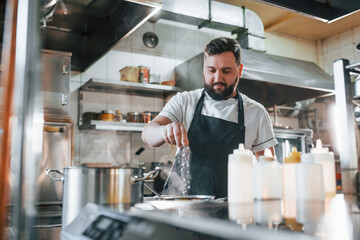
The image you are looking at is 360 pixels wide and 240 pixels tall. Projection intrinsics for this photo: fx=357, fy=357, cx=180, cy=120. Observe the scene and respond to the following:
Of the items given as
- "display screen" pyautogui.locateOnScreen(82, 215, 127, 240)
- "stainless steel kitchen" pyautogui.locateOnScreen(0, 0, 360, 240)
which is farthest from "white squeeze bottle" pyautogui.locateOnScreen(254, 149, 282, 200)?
"display screen" pyautogui.locateOnScreen(82, 215, 127, 240)

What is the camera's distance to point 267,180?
958 mm

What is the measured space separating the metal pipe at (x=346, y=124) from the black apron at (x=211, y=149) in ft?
1.70

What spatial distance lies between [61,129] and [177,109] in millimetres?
1647

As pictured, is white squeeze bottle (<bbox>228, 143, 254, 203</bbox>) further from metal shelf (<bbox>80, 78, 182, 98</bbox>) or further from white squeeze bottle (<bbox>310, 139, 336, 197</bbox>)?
metal shelf (<bbox>80, 78, 182, 98</bbox>)

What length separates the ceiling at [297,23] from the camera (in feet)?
14.5

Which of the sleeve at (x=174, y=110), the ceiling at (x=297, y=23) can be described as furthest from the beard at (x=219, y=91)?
the ceiling at (x=297, y=23)

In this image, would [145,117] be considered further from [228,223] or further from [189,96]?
[228,223]

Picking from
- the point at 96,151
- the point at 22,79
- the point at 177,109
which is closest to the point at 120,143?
the point at 96,151

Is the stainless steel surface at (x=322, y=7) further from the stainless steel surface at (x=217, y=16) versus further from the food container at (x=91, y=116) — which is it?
the food container at (x=91, y=116)

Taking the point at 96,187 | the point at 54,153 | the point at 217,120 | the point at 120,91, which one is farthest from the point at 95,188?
the point at 120,91

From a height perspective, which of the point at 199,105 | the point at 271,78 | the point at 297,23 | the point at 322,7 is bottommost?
the point at 199,105

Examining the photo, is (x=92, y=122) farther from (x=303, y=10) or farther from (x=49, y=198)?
(x=303, y=10)

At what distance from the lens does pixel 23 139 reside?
72cm

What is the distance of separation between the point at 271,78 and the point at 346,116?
93.6 inches
